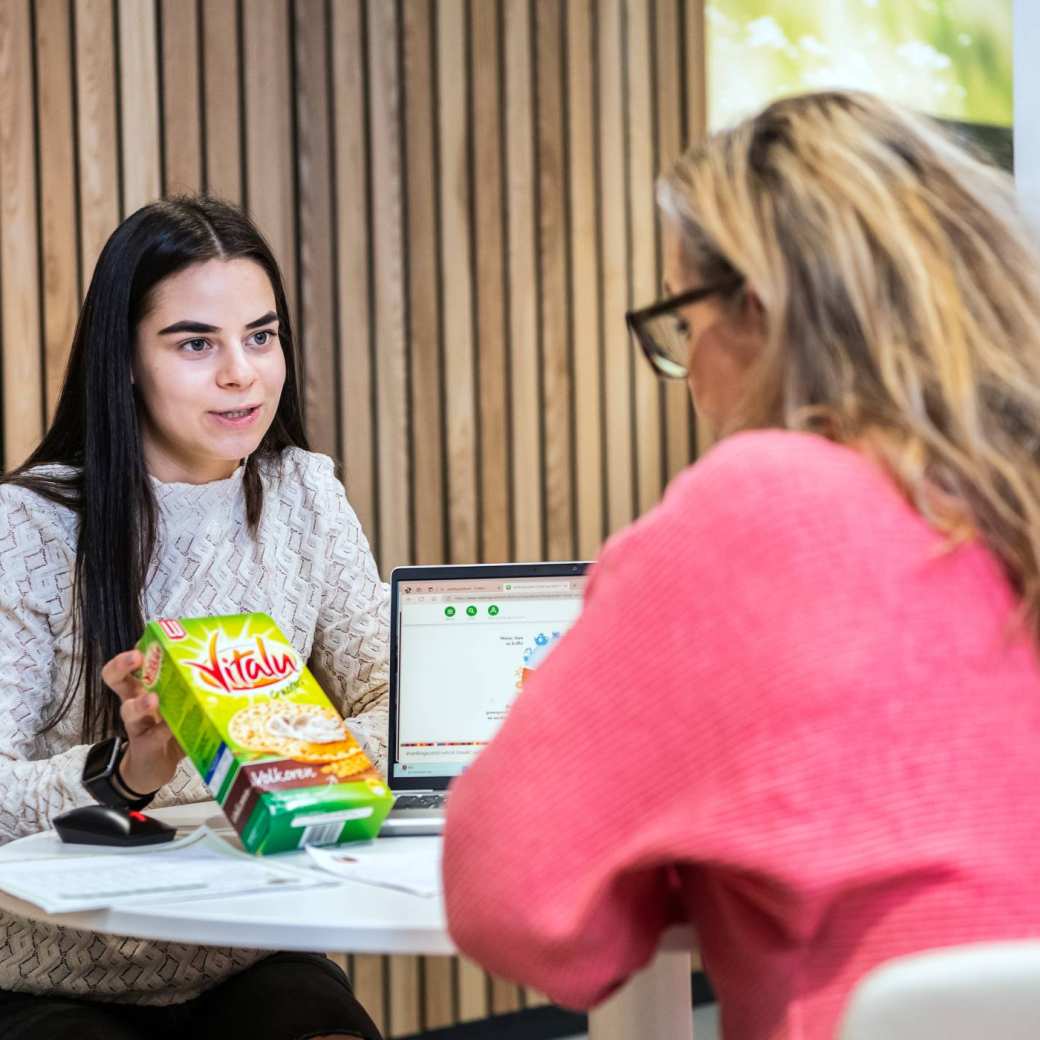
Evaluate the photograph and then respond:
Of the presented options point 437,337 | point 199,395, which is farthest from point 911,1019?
point 437,337

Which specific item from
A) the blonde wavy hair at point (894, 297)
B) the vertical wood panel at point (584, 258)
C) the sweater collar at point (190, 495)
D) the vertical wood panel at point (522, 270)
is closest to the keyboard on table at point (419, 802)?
the sweater collar at point (190, 495)

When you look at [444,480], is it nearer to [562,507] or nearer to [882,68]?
[562,507]

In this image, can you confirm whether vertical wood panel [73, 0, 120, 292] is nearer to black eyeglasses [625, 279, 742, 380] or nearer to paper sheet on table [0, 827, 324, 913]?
paper sheet on table [0, 827, 324, 913]

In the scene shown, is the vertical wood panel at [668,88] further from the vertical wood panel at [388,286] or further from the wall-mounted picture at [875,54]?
the vertical wood panel at [388,286]

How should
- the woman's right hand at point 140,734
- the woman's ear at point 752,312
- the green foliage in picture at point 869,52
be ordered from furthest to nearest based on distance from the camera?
1. the green foliage in picture at point 869,52
2. the woman's right hand at point 140,734
3. the woman's ear at point 752,312

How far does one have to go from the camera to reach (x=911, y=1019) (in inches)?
31.2

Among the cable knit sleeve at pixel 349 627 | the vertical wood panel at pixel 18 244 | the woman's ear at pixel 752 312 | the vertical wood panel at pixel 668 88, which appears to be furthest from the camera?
the vertical wood panel at pixel 668 88

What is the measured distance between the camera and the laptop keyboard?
1.85 m

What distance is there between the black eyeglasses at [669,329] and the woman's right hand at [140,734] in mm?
744

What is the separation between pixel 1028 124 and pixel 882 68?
4.77ft

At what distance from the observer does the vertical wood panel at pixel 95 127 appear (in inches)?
125

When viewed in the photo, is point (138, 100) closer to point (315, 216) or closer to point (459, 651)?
point (315, 216)

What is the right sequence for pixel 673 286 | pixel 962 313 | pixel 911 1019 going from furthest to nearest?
pixel 673 286
pixel 962 313
pixel 911 1019

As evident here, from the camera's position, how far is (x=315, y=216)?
3482 mm
